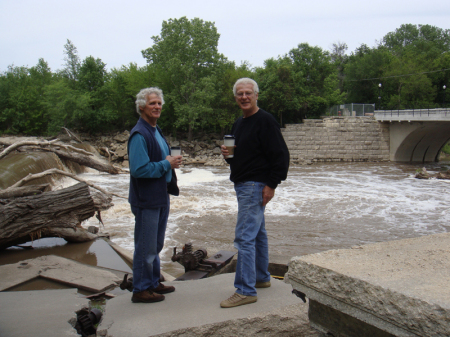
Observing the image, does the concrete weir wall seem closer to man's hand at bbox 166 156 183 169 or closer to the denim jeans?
man's hand at bbox 166 156 183 169

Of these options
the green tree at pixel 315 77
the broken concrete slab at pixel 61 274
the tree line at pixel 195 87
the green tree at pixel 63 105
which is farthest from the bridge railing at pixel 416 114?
the broken concrete slab at pixel 61 274

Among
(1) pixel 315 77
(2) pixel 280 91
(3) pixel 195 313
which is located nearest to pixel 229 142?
(3) pixel 195 313

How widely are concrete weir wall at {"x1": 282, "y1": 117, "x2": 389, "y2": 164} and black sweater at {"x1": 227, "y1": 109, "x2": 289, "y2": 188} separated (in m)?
30.6

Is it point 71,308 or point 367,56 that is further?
point 367,56

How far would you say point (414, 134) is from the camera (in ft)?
105

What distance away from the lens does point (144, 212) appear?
10.4ft

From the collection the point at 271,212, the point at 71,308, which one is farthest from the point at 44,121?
the point at 71,308

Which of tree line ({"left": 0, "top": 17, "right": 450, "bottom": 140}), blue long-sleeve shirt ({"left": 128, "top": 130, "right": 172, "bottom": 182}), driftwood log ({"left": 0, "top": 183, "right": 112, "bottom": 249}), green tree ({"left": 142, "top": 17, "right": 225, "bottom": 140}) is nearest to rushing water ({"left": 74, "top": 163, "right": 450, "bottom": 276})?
driftwood log ({"left": 0, "top": 183, "right": 112, "bottom": 249})

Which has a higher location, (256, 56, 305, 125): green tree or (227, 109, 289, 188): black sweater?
(256, 56, 305, 125): green tree

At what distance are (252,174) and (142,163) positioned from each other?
0.88m

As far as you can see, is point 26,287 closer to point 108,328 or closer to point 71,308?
point 71,308

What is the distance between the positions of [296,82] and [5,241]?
37382 millimetres

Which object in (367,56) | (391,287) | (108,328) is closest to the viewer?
(391,287)

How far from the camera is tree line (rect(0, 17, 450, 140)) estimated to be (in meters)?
34.9
